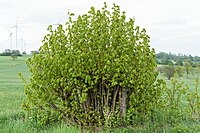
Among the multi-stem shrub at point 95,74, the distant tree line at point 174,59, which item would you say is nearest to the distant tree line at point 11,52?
the distant tree line at point 174,59

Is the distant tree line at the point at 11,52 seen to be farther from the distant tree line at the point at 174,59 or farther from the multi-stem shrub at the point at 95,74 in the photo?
the multi-stem shrub at the point at 95,74

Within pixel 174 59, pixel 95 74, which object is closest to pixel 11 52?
pixel 174 59

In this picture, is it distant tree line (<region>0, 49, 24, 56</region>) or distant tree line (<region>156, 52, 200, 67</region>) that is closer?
distant tree line (<region>156, 52, 200, 67</region>)

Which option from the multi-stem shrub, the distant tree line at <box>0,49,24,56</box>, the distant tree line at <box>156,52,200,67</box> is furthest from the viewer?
the distant tree line at <box>0,49,24,56</box>

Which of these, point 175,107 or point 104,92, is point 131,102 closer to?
point 104,92

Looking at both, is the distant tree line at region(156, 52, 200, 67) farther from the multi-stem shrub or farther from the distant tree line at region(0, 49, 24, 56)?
the multi-stem shrub

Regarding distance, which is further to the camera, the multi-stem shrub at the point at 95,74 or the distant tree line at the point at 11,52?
the distant tree line at the point at 11,52

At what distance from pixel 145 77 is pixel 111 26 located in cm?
128

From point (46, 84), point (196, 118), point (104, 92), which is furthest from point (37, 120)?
point (196, 118)

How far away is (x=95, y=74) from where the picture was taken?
7.25 meters

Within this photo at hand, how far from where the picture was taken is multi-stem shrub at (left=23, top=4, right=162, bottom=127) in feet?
23.5

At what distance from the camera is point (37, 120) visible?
25.6 ft

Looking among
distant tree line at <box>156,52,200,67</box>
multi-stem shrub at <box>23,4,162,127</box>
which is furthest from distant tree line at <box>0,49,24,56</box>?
multi-stem shrub at <box>23,4,162,127</box>

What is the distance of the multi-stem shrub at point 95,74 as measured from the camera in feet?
23.5
